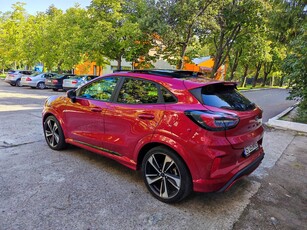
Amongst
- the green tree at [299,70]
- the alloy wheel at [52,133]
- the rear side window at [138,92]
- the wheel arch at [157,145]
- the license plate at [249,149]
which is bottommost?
the alloy wheel at [52,133]

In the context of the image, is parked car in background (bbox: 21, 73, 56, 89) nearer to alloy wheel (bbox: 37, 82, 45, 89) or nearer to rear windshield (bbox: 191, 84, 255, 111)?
alloy wheel (bbox: 37, 82, 45, 89)

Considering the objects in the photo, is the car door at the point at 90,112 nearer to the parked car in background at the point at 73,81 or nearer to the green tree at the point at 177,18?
the green tree at the point at 177,18

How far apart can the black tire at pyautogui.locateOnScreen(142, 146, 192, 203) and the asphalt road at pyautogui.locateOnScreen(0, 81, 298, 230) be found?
0.14 meters

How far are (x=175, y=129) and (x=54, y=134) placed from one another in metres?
2.90

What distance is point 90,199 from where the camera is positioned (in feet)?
10.1

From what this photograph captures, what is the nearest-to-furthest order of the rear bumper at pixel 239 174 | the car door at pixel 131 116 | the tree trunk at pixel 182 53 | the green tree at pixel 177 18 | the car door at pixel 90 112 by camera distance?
the rear bumper at pixel 239 174
the car door at pixel 131 116
the car door at pixel 90 112
the green tree at pixel 177 18
the tree trunk at pixel 182 53

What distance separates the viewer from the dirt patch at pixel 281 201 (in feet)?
9.19

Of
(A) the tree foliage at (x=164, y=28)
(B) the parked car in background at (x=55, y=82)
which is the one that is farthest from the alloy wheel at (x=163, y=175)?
(B) the parked car in background at (x=55, y=82)

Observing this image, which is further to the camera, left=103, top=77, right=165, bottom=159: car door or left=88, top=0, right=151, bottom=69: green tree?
left=88, top=0, right=151, bottom=69: green tree

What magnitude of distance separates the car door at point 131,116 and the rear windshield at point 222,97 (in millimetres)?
511

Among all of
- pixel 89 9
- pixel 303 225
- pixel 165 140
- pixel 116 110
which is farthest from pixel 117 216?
pixel 89 9

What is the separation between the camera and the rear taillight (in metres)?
2.67

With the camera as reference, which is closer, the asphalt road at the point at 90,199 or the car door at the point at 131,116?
the asphalt road at the point at 90,199

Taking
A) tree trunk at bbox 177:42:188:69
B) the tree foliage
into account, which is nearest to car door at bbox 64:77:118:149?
the tree foliage
